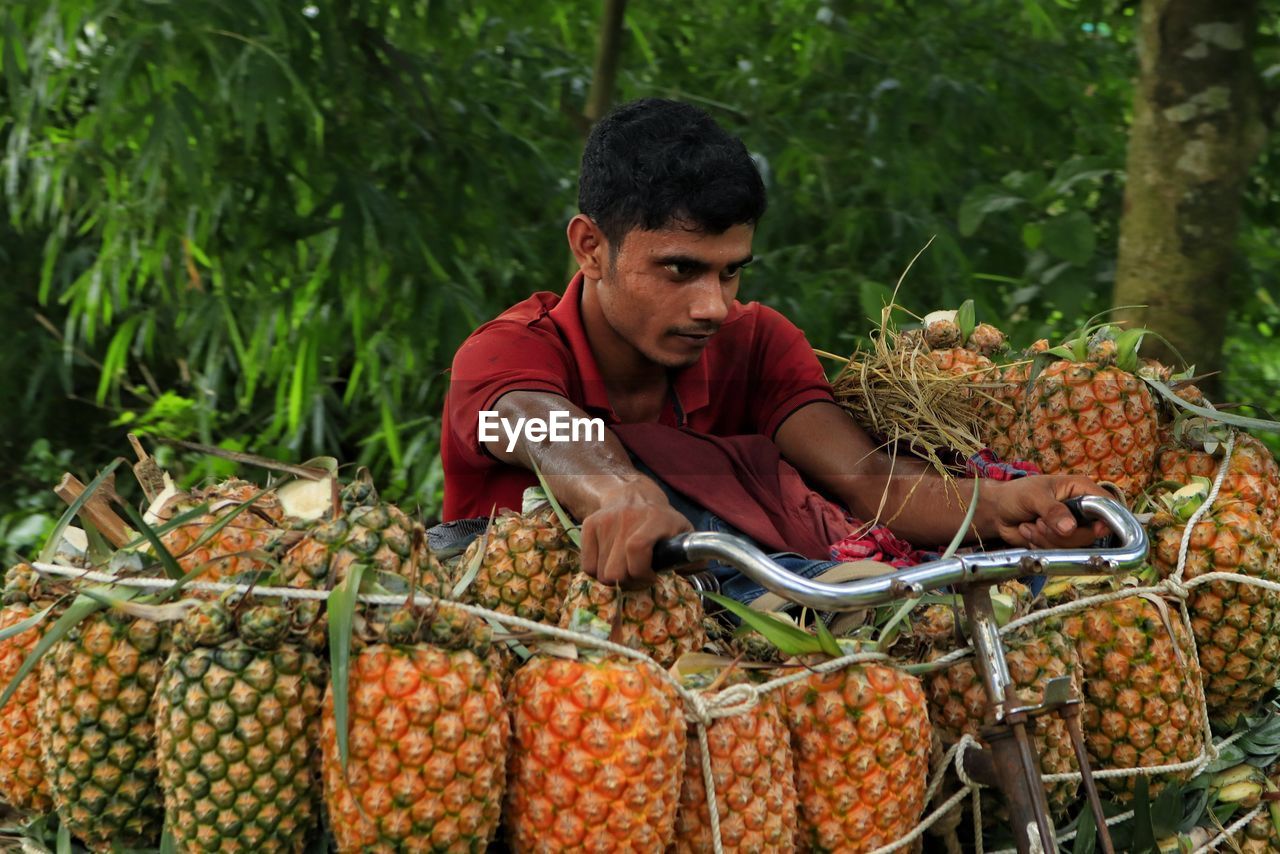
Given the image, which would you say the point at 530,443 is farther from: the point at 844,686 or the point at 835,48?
the point at 835,48

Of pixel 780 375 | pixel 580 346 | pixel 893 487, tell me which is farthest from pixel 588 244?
pixel 893 487

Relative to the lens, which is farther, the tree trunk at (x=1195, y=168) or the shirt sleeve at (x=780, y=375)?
the tree trunk at (x=1195, y=168)

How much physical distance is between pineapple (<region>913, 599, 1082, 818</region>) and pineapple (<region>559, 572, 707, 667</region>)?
1.17 feet

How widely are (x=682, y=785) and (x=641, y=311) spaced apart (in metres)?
1.04

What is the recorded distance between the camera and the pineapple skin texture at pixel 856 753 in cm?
182

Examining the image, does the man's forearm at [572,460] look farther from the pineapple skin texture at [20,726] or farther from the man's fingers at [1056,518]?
the pineapple skin texture at [20,726]

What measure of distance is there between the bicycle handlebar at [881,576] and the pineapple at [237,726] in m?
0.49

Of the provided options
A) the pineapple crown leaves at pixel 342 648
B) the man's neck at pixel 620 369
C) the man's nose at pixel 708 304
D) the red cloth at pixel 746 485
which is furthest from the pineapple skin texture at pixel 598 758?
the man's neck at pixel 620 369

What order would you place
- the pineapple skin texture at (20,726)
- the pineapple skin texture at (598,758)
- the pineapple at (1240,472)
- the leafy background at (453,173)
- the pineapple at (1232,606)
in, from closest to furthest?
1. the pineapple skin texture at (598,758)
2. the pineapple skin texture at (20,726)
3. the pineapple at (1232,606)
4. the pineapple at (1240,472)
5. the leafy background at (453,173)

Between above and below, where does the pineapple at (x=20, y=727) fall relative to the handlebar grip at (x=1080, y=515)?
below

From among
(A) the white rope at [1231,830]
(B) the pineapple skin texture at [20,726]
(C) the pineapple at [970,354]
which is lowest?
(A) the white rope at [1231,830]

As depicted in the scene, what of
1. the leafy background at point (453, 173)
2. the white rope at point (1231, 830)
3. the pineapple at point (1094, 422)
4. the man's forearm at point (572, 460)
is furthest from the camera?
the leafy background at point (453, 173)

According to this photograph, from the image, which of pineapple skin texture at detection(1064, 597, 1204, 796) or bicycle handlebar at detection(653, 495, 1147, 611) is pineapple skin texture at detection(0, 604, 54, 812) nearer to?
bicycle handlebar at detection(653, 495, 1147, 611)

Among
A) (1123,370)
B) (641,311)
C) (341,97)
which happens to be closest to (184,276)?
(341,97)
